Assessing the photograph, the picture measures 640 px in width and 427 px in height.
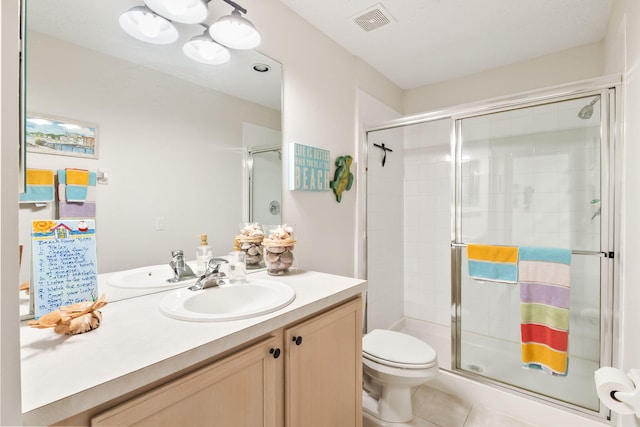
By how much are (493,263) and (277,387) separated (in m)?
1.45

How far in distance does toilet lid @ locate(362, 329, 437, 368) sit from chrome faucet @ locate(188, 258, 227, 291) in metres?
0.98

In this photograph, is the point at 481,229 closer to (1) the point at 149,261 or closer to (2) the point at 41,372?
(1) the point at 149,261

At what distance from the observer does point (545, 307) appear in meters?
1.62

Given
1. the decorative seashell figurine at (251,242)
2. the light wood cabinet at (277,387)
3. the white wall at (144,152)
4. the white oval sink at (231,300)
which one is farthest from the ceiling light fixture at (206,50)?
the light wood cabinet at (277,387)

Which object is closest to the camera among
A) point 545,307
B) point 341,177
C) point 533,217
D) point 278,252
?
point 278,252

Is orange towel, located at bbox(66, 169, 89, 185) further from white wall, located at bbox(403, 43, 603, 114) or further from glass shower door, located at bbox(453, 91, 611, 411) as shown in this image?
white wall, located at bbox(403, 43, 603, 114)

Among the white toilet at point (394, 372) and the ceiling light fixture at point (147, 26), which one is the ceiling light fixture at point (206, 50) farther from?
the white toilet at point (394, 372)

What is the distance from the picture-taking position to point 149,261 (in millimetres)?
1203

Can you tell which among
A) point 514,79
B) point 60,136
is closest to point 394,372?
point 60,136

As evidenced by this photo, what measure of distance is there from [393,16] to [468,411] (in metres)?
2.49

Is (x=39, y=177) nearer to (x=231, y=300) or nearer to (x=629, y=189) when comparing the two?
(x=231, y=300)

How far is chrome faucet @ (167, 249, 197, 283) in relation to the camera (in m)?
1.28

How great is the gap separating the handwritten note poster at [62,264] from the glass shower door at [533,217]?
6.39 feet

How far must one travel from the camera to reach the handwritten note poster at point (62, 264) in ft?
2.82
